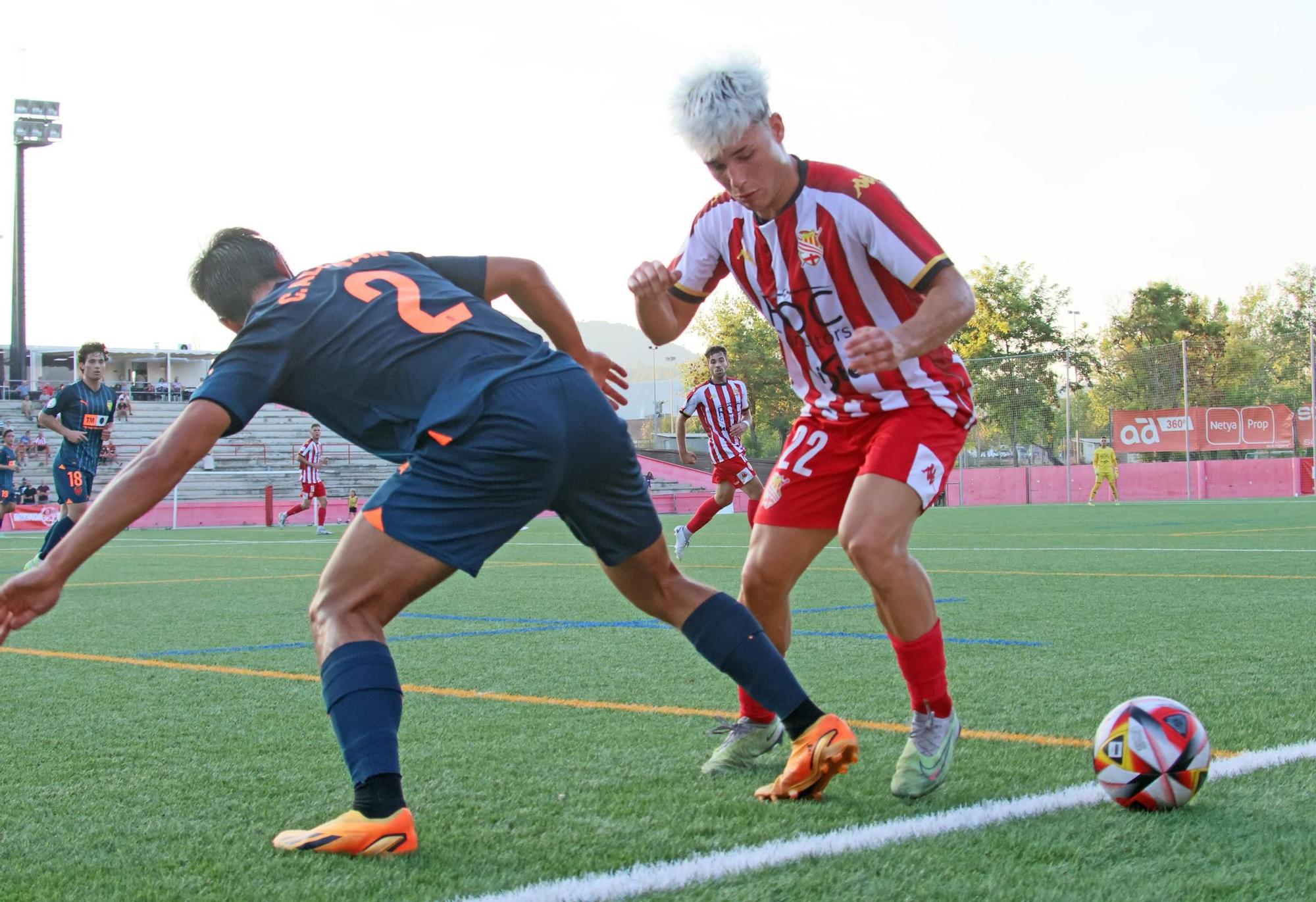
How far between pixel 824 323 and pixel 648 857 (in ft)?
5.28

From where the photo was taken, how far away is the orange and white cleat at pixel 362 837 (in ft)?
9.04

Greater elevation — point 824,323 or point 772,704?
point 824,323

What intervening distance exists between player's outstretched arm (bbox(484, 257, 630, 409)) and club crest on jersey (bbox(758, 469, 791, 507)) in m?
0.52

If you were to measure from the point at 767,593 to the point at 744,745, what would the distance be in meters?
0.45

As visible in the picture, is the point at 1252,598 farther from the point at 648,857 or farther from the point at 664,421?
the point at 664,421

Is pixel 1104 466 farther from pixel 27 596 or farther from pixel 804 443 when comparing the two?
pixel 27 596

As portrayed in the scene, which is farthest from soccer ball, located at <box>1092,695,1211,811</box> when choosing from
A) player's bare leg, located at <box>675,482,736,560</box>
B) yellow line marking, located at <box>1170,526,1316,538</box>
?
yellow line marking, located at <box>1170,526,1316,538</box>

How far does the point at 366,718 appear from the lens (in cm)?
285

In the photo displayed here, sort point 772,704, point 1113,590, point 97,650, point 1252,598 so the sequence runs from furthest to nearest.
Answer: point 1113,590 → point 1252,598 → point 97,650 → point 772,704

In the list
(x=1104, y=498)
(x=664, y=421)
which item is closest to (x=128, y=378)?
(x=1104, y=498)

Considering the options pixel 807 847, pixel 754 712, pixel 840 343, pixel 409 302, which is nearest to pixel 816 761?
pixel 807 847

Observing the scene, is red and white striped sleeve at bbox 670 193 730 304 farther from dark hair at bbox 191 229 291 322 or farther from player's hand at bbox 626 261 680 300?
dark hair at bbox 191 229 291 322

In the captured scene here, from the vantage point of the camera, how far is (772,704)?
331 cm

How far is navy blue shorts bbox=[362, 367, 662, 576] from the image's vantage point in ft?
9.40
